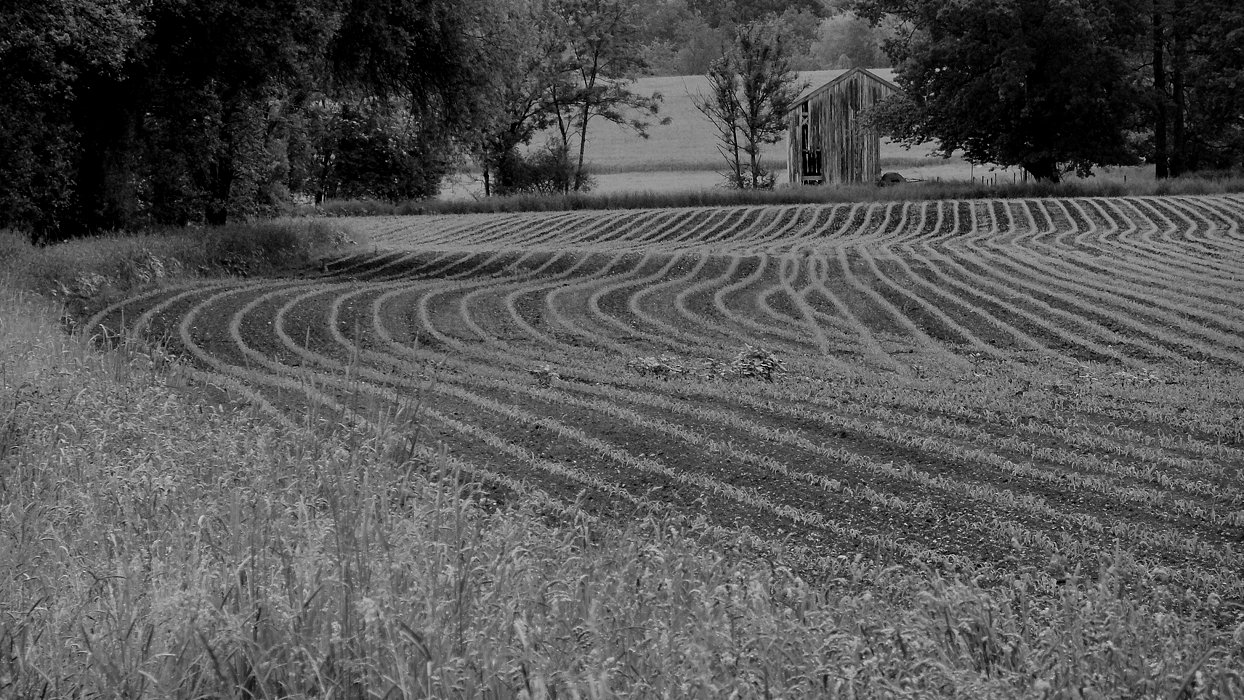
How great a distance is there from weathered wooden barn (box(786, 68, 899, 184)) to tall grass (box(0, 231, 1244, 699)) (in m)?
43.1

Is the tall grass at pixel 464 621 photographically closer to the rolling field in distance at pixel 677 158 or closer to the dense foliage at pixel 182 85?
the dense foliage at pixel 182 85

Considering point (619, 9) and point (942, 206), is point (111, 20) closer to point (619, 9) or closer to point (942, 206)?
point (942, 206)

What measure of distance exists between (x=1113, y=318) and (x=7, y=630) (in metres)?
13.3

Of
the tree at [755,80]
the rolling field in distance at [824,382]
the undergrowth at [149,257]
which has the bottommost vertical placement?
the rolling field in distance at [824,382]

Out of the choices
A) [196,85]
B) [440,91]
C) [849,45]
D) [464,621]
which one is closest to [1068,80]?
[440,91]

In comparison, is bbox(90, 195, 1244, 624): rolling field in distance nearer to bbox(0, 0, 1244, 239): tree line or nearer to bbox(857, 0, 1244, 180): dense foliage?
bbox(0, 0, 1244, 239): tree line

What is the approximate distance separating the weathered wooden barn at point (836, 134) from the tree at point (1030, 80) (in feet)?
22.2

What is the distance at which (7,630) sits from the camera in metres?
3.89

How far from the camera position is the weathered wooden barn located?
47.3 meters

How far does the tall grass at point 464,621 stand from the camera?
11.6 ft

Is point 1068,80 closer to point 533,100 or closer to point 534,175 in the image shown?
point 534,175

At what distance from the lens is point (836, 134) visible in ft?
157

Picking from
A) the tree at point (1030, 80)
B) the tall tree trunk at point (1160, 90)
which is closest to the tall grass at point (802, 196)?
the tree at point (1030, 80)

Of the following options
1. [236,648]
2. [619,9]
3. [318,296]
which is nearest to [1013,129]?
[619,9]
